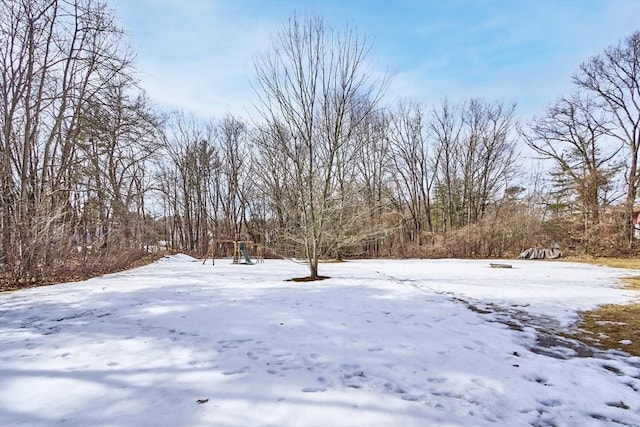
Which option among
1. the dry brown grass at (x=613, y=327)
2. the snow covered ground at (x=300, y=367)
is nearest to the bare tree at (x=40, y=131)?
the snow covered ground at (x=300, y=367)

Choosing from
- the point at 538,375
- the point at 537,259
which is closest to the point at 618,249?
the point at 537,259

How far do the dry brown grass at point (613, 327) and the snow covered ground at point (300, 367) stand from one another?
0.21 m

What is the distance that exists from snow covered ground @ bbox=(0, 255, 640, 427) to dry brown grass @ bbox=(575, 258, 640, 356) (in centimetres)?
21

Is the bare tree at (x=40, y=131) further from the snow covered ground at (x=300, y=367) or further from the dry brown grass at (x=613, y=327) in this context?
the dry brown grass at (x=613, y=327)

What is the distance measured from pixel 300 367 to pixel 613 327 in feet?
11.1

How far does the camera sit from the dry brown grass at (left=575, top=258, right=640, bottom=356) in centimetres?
296

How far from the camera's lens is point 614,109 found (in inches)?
663

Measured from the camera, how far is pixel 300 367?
2.33 m

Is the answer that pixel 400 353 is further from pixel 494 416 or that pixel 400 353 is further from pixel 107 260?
pixel 107 260

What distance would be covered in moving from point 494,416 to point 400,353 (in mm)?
933

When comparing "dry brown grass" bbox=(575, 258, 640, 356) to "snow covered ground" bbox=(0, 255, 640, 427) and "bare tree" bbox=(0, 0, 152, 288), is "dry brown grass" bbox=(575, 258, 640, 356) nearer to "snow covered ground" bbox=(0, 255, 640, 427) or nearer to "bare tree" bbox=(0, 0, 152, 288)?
"snow covered ground" bbox=(0, 255, 640, 427)

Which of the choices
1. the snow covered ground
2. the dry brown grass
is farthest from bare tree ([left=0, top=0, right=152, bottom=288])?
A: the dry brown grass

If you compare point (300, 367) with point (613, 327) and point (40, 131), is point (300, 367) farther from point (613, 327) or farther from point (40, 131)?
point (40, 131)

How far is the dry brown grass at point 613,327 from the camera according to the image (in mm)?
2965
